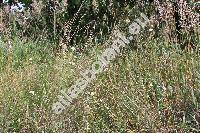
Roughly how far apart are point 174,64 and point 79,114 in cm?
86

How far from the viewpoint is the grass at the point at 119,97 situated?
309 centimetres

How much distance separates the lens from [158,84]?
345 centimetres

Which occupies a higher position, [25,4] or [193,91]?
[25,4]

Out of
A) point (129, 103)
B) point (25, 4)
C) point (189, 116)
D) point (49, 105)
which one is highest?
point (25, 4)

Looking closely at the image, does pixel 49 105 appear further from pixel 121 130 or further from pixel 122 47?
pixel 122 47

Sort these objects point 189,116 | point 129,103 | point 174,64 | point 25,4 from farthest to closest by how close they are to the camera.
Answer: point 25,4 → point 174,64 → point 129,103 → point 189,116


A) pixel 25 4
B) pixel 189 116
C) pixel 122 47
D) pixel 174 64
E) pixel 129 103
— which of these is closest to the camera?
pixel 189 116

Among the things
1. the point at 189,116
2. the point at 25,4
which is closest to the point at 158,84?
the point at 189,116

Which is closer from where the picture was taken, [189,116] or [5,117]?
[189,116]

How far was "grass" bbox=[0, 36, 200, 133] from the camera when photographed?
3.09 m

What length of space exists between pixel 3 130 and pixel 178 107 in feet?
4.28

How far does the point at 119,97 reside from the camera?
3.42 meters

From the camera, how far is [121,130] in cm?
316

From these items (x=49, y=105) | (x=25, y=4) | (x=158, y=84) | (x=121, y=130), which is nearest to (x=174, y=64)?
(x=158, y=84)
